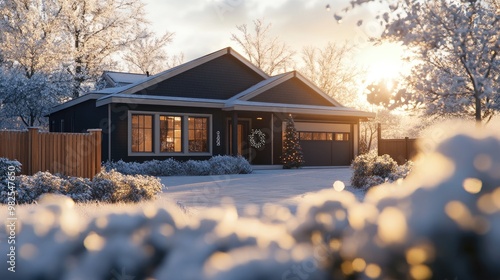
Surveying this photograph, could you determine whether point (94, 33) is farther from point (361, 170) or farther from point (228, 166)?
point (361, 170)

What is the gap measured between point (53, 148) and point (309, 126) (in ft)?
55.0

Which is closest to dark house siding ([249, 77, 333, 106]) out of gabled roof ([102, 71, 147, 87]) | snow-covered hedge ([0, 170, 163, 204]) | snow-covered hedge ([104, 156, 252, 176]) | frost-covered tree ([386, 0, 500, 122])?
snow-covered hedge ([104, 156, 252, 176])

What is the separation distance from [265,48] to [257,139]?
24.8 meters

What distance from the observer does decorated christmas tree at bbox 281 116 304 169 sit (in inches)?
956

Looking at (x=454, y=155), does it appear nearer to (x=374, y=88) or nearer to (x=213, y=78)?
(x=374, y=88)

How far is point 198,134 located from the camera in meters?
22.9

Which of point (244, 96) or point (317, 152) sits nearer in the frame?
point (244, 96)

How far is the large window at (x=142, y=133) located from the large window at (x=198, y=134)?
1.88 metres

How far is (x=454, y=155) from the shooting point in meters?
1.33

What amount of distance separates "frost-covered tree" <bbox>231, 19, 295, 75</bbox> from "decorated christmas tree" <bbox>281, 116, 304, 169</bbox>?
24.5 metres

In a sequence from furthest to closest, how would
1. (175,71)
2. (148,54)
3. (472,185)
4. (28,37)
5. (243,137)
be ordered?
(148,54) < (28,37) < (243,137) < (175,71) < (472,185)

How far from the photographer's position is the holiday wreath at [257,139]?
24.9 meters

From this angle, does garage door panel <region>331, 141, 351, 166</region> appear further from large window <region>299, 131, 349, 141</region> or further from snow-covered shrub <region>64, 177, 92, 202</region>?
snow-covered shrub <region>64, 177, 92, 202</region>

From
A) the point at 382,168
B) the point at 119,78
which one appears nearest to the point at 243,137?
the point at 119,78
